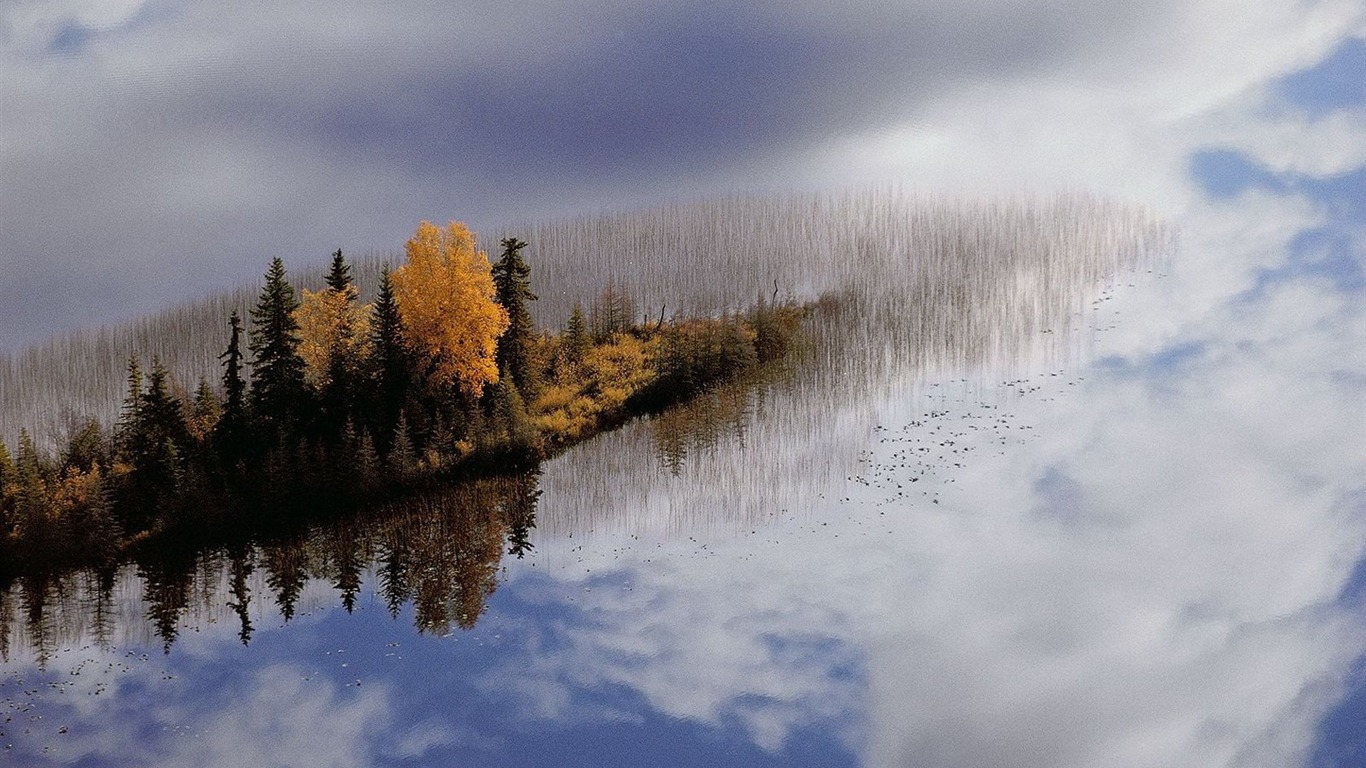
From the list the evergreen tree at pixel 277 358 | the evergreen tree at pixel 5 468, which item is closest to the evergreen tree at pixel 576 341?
the evergreen tree at pixel 277 358

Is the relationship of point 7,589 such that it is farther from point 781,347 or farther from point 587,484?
point 781,347

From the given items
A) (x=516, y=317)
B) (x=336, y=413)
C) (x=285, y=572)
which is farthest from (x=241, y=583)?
(x=516, y=317)

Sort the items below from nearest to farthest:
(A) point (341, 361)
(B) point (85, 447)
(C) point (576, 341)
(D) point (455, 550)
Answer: (D) point (455, 550)
(B) point (85, 447)
(A) point (341, 361)
(C) point (576, 341)

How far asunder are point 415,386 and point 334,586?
24.6ft

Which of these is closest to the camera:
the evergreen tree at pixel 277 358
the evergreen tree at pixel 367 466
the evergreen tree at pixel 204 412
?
the evergreen tree at pixel 367 466

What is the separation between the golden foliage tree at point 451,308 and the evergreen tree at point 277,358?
303cm

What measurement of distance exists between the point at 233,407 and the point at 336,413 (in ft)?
8.66

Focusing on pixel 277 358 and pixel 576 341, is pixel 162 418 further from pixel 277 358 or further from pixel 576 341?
pixel 576 341

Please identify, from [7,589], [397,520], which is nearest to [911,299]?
[397,520]

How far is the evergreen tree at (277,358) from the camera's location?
36469 mm

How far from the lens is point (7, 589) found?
31.7 meters

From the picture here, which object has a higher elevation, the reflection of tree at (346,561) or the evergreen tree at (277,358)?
the evergreen tree at (277,358)

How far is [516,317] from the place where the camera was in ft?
130

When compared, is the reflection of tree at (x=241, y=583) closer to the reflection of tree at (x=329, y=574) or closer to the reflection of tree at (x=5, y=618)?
the reflection of tree at (x=329, y=574)
